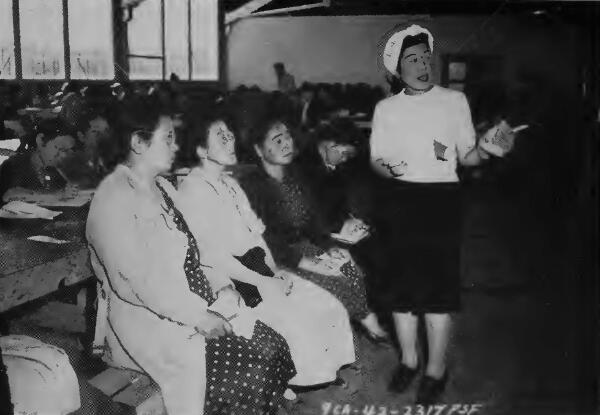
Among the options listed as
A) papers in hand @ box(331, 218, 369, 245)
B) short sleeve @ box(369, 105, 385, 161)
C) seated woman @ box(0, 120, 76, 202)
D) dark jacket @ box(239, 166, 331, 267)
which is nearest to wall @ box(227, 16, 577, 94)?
short sleeve @ box(369, 105, 385, 161)

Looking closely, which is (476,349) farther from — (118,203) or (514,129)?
(118,203)

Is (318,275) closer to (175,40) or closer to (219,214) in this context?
(219,214)

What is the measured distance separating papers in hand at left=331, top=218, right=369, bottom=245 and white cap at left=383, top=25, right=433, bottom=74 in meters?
0.66

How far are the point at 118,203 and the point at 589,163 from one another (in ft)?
6.77

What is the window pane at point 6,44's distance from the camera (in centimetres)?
248

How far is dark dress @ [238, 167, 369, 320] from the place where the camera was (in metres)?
2.60

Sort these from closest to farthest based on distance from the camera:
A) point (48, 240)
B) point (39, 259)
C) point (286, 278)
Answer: point (39, 259) < point (48, 240) < point (286, 278)

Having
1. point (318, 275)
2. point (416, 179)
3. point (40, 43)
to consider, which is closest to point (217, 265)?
point (318, 275)

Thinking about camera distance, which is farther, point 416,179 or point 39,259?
point 416,179

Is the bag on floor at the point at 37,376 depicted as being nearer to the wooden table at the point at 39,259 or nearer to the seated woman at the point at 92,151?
the wooden table at the point at 39,259

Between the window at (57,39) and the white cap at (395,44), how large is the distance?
3.77 ft

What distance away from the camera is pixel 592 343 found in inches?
114

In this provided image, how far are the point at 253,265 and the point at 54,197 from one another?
0.87m

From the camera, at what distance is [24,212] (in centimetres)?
250
